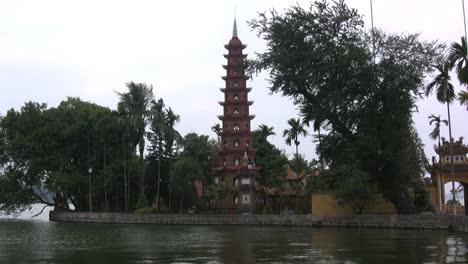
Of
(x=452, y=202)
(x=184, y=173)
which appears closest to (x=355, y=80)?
(x=452, y=202)

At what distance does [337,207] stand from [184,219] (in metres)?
16.0

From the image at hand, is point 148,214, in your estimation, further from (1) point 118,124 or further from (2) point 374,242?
(2) point 374,242

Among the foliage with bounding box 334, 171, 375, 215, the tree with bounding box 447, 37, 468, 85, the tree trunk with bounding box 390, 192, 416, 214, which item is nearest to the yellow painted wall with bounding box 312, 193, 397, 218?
the foliage with bounding box 334, 171, 375, 215

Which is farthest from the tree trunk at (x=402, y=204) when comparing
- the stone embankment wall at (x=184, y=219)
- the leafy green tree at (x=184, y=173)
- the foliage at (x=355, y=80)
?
the leafy green tree at (x=184, y=173)

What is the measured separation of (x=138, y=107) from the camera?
213 feet

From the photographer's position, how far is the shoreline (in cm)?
3754

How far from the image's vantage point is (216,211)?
231 feet

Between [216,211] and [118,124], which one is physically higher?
[118,124]

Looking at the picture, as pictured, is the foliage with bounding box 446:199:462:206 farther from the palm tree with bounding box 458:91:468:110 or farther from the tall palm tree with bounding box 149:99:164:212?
the tall palm tree with bounding box 149:99:164:212

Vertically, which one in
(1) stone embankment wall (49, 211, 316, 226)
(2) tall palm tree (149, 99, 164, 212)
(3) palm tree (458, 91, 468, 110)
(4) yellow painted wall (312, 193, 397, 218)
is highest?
(2) tall palm tree (149, 99, 164, 212)

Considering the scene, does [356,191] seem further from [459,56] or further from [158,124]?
[158,124]

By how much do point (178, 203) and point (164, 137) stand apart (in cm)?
1049

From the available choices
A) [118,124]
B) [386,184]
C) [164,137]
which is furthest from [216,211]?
[386,184]

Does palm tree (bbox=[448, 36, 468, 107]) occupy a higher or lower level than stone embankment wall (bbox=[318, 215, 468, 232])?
higher
